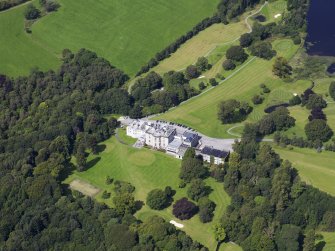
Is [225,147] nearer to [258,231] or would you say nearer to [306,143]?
[306,143]

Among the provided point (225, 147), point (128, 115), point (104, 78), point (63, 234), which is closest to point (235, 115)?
point (225, 147)

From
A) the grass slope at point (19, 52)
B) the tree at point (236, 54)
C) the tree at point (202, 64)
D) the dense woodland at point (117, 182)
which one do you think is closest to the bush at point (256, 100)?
the dense woodland at point (117, 182)

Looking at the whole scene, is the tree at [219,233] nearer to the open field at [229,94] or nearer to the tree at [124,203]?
the tree at [124,203]

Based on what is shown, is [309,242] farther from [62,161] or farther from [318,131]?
[62,161]

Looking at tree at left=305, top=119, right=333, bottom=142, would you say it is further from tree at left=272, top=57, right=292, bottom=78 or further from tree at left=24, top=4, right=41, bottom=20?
tree at left=24, top=4, right=41, bottom=20

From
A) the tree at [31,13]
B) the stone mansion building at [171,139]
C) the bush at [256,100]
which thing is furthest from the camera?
the tree at [31,13]

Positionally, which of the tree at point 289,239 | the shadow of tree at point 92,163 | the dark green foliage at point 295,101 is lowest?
the shadow of tree at point 92,163
